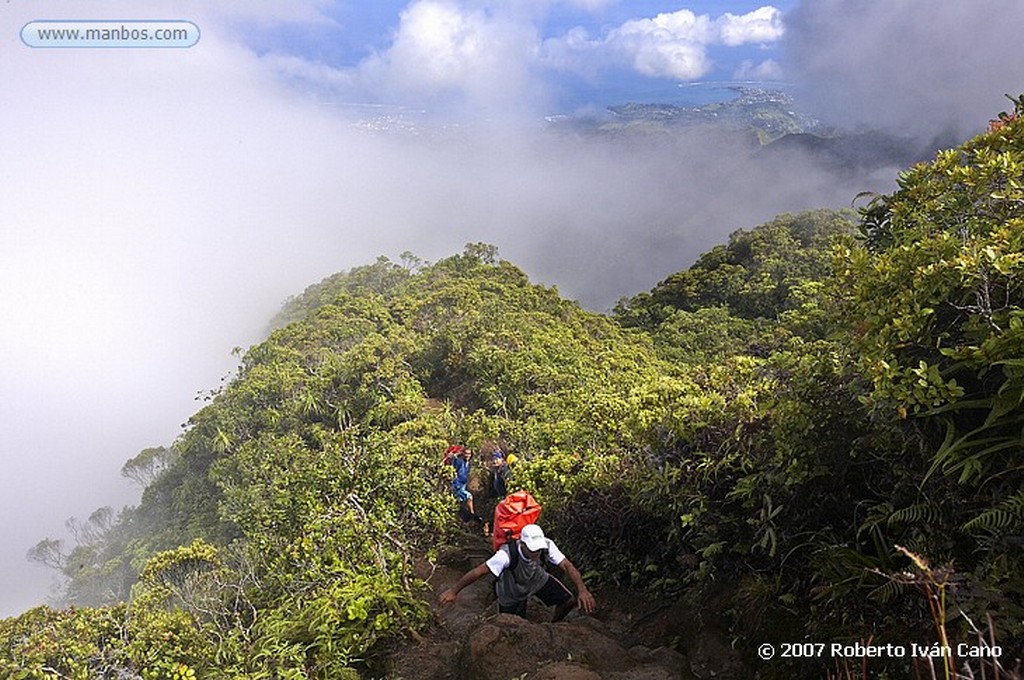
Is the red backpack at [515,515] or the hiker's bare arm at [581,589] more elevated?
the red backpack at [515,515]

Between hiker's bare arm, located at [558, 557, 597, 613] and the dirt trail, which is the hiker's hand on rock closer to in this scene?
hiker's bare arm, located at [558, 557, 597, 613]

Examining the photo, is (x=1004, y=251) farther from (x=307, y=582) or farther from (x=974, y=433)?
(x=307, y=582)

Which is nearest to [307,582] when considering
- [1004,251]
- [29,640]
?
[29,640]

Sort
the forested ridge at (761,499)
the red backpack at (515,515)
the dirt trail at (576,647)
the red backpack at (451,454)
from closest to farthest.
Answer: the forested ridge at (761,499)
the dirt trail at (576,647)
the red backpack at (515,515)
the red backpack at (451,454)

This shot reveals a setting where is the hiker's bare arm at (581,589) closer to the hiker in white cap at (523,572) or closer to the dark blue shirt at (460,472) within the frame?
the hiker in white cap at (523,572)

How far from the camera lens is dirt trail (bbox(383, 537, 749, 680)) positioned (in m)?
3.79

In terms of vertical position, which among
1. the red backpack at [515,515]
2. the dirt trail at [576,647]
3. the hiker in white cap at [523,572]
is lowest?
the dirt trail at [576,647]

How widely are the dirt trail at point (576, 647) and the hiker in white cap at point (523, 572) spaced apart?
25 centimetres

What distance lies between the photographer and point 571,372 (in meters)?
12.9

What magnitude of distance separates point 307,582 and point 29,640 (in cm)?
339

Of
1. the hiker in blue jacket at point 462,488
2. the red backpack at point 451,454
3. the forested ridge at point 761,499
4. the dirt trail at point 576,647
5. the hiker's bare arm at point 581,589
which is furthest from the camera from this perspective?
the red backpack at point 451,454

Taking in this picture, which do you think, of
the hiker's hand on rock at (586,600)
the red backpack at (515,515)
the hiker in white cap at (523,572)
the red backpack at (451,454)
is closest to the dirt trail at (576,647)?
the hiker's hand on rock at (586,600)

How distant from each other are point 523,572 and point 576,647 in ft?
2.11

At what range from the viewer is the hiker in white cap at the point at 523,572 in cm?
441
